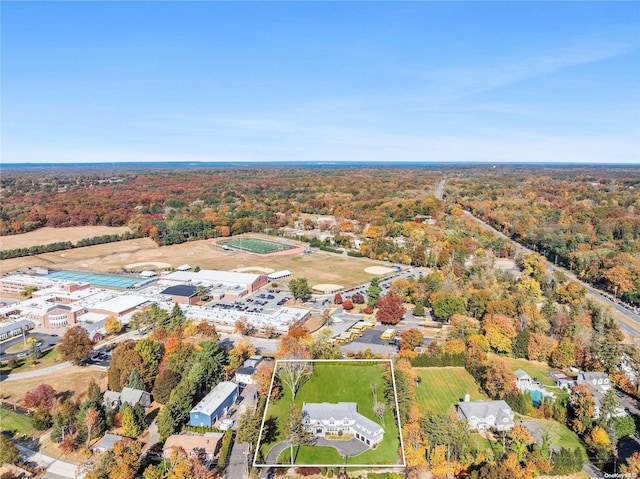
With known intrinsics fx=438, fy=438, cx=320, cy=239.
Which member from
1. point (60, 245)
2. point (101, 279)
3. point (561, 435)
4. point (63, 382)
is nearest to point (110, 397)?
point (63, 382)

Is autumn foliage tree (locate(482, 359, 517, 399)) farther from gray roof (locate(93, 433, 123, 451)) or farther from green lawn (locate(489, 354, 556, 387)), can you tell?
gray roof (locate(93, 433, 123, 451))

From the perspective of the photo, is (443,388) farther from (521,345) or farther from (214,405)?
(214,405)

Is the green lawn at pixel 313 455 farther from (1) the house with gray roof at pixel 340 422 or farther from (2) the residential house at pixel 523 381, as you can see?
(2) the residential house at pixel 523 381

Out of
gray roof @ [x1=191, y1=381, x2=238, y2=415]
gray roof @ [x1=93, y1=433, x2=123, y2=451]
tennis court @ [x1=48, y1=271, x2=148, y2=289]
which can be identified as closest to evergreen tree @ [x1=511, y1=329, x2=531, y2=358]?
gray roof @ [x1=191, y1=381, x2=238, y2=415]

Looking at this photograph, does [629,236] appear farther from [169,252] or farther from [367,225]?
[169,252]

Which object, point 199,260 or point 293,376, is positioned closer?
point 293,376

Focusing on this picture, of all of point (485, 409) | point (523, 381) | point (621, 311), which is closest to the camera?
point (485, 409)

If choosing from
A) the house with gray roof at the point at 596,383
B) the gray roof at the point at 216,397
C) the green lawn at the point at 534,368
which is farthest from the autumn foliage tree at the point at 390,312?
the gray roof at the point at 216,397
